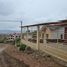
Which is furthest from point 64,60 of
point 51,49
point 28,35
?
point 28,35

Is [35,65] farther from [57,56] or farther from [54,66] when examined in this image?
[57,56]

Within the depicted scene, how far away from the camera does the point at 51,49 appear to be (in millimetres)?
16047

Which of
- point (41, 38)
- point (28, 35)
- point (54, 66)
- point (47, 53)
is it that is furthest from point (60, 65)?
point (28, 35)

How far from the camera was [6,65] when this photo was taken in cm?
1343

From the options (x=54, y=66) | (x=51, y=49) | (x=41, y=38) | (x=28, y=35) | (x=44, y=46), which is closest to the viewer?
(x=54, y=66)

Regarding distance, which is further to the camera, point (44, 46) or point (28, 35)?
point (28, 35)

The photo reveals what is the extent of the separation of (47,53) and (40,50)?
7.89 feet

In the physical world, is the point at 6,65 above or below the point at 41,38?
below

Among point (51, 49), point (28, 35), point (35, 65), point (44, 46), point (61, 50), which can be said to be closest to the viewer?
point (35, 65)

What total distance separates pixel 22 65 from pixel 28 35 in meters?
14.2

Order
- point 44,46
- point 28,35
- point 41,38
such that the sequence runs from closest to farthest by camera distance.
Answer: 1. point 44,46
2. point 41,38
3. point 28,35

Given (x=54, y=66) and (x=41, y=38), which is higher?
(x=41, y=38)

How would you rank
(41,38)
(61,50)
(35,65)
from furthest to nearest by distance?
(41,38), (61,50), (35,65)

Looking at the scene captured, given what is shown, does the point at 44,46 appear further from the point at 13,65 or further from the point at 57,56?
the point at 13,65
